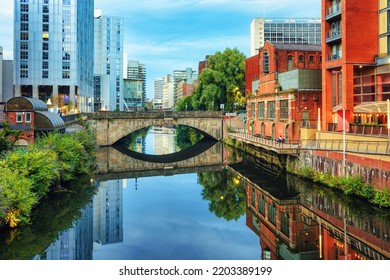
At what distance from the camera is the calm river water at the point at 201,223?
21.6 metres

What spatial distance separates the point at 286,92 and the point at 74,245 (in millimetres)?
31626

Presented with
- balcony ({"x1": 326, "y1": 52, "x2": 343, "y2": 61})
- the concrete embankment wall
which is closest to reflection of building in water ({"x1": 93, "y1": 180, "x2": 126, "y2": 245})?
the concrete embankment wall

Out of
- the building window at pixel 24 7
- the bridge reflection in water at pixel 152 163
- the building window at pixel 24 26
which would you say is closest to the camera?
the bridge reflection in water at pixel 152 163

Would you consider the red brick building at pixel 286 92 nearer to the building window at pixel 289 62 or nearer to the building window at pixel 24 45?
the building window at pixel 289 62

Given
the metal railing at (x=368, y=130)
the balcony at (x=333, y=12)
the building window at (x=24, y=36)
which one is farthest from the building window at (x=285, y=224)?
the building window at (x=24, y=36)

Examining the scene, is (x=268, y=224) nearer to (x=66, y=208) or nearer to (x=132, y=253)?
(x=132, y=253)

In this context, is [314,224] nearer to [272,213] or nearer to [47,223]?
[272,213]

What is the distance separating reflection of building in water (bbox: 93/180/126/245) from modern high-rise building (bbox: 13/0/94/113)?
58.5 meters

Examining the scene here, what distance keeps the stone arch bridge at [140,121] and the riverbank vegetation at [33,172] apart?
29780 millimetres

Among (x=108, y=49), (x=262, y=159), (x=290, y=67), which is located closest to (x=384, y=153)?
(x=262, y=159)

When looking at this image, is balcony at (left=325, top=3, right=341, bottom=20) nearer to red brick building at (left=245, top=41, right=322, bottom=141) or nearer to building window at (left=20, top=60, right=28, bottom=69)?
red brick building at (left=245, top=41, right=322, bottom=141)

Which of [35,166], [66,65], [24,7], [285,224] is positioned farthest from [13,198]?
[24,7]

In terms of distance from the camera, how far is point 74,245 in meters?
22.7

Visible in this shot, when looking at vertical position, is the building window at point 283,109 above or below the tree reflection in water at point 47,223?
above
